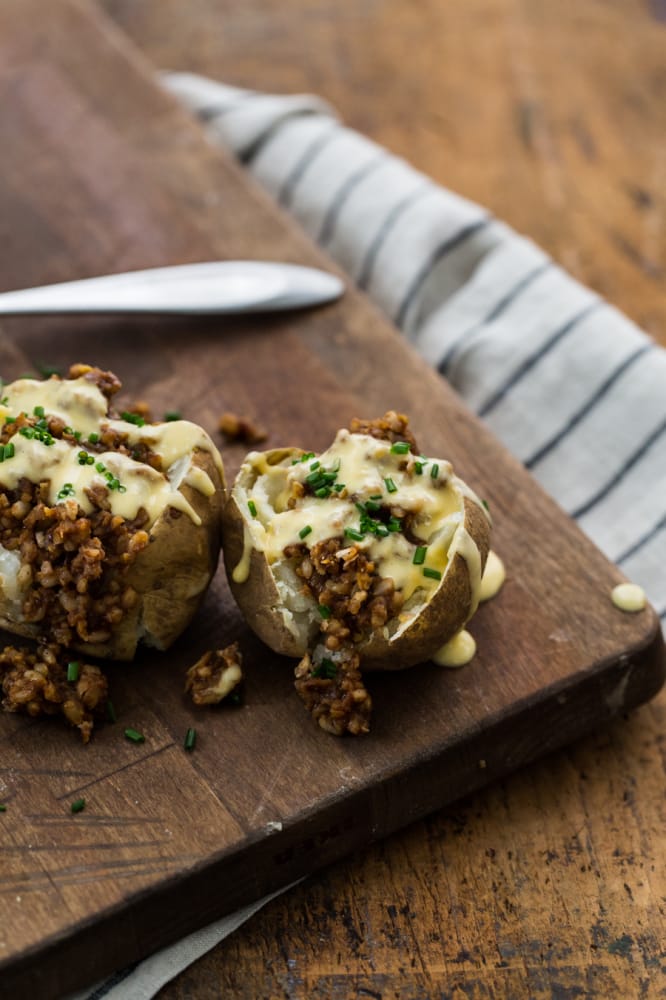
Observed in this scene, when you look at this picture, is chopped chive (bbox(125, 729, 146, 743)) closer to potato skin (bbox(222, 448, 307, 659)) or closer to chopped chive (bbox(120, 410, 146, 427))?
potato skin (bbox(222, 448, 307, 659))

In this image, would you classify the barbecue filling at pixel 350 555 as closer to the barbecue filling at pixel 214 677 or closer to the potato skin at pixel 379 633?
the potato skin at pixel 379 633

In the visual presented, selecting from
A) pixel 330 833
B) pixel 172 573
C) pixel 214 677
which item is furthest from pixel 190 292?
pixel 330 833

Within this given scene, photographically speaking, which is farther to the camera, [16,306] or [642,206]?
[642,206]

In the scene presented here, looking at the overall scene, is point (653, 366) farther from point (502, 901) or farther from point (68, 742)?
point (68, 742)

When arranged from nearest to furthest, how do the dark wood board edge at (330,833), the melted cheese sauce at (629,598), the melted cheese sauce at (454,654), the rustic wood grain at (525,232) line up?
the dark wood board edge at (330,833)
the rustic wood grain at (525,232)
the melted cheese sauce at (454,654)
the melted cheese sauce at (629,598)

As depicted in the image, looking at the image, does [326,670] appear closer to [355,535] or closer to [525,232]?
[355,535]

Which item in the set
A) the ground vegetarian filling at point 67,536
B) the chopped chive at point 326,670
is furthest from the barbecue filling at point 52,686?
the chopped chive at point 326,670

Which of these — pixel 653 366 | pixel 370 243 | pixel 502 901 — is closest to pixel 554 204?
pixel 370 243
